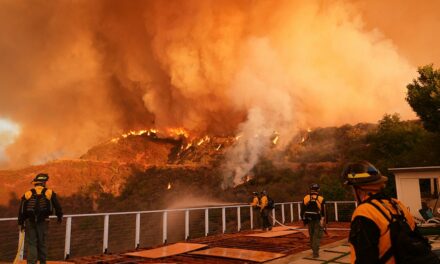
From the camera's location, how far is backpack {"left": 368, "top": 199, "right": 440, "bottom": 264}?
185 centimetres

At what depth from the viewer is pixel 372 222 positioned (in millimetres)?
1925

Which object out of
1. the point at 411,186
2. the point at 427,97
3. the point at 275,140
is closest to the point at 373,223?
the point at 411,186

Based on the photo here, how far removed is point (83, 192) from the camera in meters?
58.2

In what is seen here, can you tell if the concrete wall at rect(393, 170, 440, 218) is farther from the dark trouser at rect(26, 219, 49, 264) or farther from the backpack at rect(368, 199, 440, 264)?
the dark trouser at rect(26, 219, 49, 264)

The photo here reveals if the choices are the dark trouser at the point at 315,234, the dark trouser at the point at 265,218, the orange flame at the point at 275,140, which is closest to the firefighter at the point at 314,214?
the dark trouser at the point at 315,234

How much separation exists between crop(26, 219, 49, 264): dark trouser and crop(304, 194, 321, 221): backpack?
6.04m

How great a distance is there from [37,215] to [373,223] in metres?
6.21

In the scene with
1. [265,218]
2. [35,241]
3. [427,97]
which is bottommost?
[265,218]

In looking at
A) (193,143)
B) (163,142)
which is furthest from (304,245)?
(163,142)

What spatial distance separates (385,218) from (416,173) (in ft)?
45.0

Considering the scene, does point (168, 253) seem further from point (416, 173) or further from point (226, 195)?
point (226, 195)

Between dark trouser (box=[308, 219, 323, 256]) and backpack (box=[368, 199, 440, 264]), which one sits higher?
backpack (box=[368, 199, 440, 264])

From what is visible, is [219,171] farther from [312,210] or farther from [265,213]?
[312,210]

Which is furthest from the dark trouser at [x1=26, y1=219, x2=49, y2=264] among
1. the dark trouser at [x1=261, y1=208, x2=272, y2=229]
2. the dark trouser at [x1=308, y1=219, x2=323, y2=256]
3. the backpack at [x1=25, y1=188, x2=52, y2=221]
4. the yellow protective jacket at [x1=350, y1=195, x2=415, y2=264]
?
the dark trouser at [x1=261, y1=208, x2=272, y2=229]
